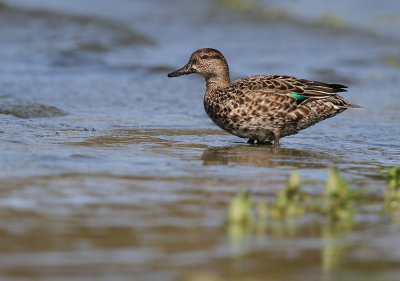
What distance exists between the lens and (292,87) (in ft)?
31.2

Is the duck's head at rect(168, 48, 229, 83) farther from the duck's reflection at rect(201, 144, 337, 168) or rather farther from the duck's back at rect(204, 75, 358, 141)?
the duck's reflection at rect(201, 144, 337, 168)

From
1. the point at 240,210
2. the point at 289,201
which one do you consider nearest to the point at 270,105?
the point at 289,201

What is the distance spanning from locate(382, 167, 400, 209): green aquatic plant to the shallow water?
101 millimetres

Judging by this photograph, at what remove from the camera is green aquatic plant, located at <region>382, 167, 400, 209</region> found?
19.7 feet

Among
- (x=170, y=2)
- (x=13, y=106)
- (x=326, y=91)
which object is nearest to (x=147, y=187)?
(x=326, y=91)

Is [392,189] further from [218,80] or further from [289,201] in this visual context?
[218,80]

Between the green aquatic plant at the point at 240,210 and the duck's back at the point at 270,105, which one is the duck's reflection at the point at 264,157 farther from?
the green aquatic plant at the point at 240,210

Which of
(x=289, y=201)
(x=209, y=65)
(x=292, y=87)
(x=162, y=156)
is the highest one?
(x=209, y=65)

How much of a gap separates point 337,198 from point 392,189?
1096mm

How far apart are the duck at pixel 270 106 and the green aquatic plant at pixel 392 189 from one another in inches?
98.4

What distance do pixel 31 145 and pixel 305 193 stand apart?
317cm

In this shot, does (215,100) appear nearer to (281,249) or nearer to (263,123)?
(263,123)

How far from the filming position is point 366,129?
35.5 feet

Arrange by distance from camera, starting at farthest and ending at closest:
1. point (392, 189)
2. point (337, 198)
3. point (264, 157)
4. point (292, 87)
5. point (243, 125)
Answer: point (292, 87), point (243, 125), point (264, 157), point (392, 189), point (337, 198)
